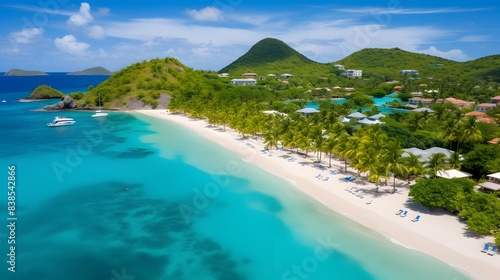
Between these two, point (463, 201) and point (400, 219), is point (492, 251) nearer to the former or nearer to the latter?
point (463, 201)

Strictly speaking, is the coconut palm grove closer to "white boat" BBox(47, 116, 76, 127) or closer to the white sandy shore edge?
the white sandy shore edge

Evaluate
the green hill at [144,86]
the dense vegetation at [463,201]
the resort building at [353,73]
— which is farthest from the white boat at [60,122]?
the resort building at [353,73]

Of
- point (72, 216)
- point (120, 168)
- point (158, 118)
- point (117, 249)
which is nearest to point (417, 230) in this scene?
point (117, 249)

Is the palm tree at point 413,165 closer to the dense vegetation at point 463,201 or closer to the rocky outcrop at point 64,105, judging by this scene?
the dense vegetation at point 463,201

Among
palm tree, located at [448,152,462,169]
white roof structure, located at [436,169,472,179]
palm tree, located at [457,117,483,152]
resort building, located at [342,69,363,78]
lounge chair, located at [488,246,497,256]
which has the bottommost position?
lounge chair, located at [488,246,497,256]

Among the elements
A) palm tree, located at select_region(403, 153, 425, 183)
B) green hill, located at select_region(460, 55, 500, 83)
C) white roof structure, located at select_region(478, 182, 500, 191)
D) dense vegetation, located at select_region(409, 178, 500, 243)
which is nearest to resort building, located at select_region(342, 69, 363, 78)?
green hill, located at select_region(460, 55, 500, 83)

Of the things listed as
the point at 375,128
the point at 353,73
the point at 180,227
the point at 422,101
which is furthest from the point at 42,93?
the point at 353,73
